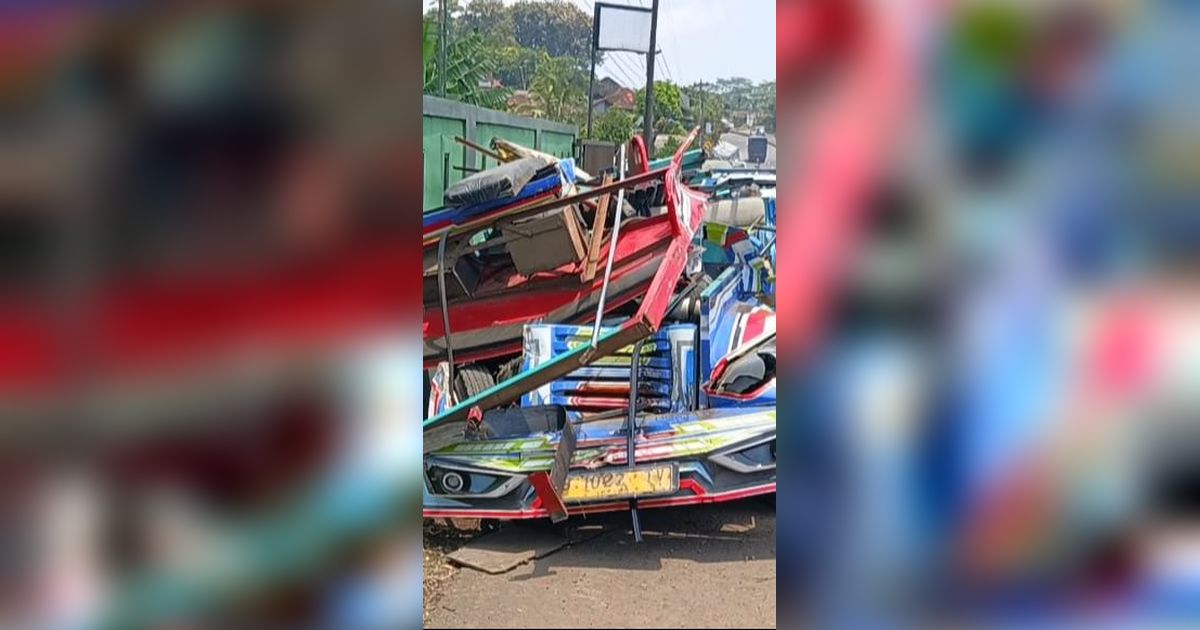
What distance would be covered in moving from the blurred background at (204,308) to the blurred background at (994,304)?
59 cm

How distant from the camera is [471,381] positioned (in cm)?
527

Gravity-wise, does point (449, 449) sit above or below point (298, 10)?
below

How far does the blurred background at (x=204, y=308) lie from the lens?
1233 mm

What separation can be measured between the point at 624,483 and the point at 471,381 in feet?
4.73

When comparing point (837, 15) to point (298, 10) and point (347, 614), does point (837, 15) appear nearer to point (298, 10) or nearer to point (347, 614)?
point (298, 10)

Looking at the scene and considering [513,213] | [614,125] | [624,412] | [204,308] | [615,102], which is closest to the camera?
[204,308]

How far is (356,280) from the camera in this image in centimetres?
132

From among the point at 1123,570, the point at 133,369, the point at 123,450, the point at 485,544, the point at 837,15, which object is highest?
the point at 837,15

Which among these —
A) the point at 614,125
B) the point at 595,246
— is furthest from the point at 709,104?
the point at 595,246

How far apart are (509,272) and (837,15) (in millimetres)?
4720

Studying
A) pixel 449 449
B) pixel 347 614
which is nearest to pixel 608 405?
pixel 449 449

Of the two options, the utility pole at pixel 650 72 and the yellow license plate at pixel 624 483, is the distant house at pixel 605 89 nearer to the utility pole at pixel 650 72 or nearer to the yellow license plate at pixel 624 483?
the utility pole at pixel 650 72

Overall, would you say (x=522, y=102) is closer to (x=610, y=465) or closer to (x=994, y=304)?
(x=610, y=465)

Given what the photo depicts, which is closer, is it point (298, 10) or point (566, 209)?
point (298, 10)
